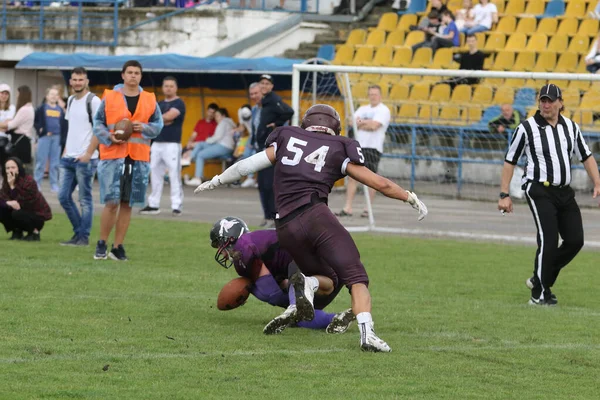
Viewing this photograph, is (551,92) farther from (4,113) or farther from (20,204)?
(4,113)

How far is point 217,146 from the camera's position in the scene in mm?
25109

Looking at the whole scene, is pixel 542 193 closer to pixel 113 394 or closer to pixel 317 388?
pixel 317 388

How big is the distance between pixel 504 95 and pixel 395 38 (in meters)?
6.30

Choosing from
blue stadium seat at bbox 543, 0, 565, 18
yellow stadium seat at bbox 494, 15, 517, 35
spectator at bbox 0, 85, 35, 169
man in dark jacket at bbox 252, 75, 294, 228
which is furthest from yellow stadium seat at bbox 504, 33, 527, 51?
spectator at bbox 0, 85, 35, 169

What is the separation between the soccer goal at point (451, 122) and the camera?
20.1m

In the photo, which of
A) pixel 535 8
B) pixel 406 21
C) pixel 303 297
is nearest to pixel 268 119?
pixel 303 297

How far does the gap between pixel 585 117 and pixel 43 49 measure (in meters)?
15.3

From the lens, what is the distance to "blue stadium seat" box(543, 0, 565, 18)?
2609cm

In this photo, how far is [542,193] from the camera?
11031 mm

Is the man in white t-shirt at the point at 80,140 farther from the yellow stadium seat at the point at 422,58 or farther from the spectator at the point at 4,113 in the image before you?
the yellow stadium seat at the point at 422,58

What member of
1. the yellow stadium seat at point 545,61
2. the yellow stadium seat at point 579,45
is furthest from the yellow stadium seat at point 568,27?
the yellow stadium seat at point 545,61

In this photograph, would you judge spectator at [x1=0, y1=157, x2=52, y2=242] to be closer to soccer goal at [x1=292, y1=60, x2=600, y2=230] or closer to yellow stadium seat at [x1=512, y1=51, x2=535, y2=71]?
soccer goal at [x1=292, y1=60, x2=600, y2=230]

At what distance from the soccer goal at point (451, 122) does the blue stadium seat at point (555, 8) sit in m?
4.05

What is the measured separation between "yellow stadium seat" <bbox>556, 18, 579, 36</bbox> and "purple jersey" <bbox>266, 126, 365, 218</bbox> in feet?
57.8
